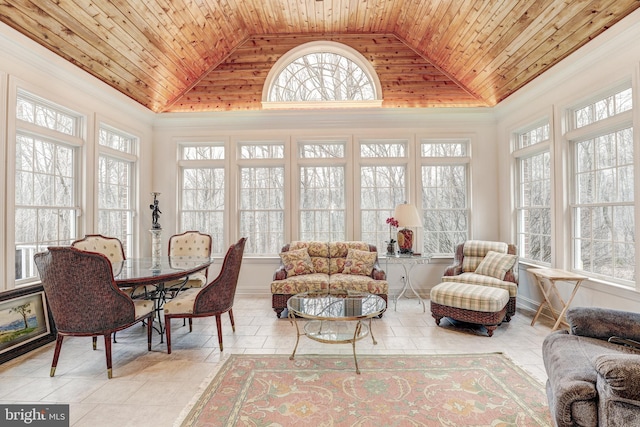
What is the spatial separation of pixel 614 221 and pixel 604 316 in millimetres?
1784

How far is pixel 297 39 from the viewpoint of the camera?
5012mm

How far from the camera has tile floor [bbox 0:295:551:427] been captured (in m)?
2.17

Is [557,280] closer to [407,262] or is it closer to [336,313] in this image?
[407,262]

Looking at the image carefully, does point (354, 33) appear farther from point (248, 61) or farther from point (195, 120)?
point (195, 120)

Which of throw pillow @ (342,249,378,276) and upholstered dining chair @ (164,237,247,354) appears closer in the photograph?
upholstered dining chair @ (164,237,247,354)

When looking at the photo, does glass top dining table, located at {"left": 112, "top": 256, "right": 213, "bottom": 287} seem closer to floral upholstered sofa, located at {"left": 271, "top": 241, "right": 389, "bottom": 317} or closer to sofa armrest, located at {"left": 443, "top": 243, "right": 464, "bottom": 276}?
floral upholstered sofa, located at {"left": 271, "top": 241, "right": 389, "bottom": 317}

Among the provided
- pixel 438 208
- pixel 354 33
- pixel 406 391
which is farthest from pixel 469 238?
pixel 354 33

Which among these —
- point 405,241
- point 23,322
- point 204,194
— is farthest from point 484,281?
point 23,322

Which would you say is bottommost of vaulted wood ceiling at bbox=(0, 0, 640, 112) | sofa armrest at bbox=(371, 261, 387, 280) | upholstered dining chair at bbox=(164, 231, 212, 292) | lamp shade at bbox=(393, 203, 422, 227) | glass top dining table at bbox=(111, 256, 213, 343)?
sofa armrest at bbox=(371, 261, 387, 280)

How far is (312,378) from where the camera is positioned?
2.47 meters

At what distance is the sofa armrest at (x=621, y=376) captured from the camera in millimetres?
1344

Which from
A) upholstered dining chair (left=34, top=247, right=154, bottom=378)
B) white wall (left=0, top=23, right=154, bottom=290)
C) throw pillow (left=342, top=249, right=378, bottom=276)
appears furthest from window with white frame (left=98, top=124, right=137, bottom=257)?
throw pillow (left=342, top=249, right=378, bottom=276)

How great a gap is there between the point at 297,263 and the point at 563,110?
147 inches

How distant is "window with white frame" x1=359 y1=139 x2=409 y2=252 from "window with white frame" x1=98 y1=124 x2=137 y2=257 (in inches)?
142
